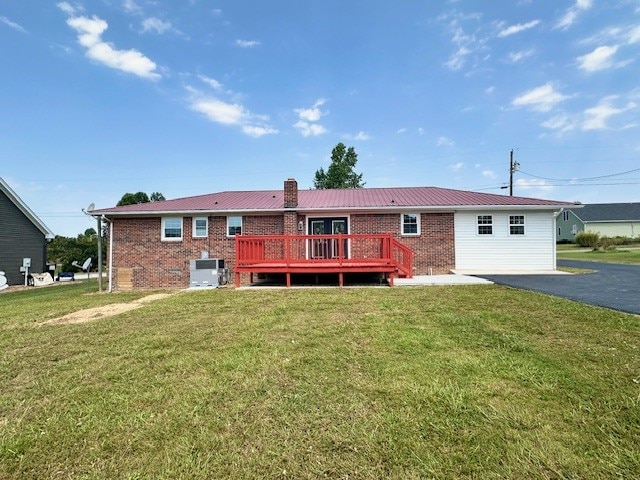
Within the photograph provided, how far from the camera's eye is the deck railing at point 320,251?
32.3ft

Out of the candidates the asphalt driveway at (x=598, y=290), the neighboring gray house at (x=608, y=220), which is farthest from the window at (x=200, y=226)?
the neighboring gray house at (x=608, y=220)

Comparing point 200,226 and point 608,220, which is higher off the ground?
point 608,220

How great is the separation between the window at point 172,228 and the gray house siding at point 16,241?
13.7 metres

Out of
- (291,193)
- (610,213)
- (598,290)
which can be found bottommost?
(598,290)

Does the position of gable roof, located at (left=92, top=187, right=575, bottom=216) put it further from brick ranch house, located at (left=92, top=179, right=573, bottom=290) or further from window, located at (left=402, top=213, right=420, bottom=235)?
window, located at (left=402, top=213, right=420, bottom=235)

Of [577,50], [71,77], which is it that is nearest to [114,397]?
[71,77]

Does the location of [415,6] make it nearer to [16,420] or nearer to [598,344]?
[598,344]

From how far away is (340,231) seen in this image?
13.6 m

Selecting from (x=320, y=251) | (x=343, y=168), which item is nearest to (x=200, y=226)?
(x=320, y=251)

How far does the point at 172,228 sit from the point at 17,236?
47.5 ft

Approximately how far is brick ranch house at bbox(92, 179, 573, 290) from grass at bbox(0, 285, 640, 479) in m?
8.03

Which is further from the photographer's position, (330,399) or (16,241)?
(16,241)

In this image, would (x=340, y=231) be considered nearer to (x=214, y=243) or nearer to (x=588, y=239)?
(x=214, y=243)

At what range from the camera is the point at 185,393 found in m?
2.91
